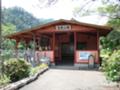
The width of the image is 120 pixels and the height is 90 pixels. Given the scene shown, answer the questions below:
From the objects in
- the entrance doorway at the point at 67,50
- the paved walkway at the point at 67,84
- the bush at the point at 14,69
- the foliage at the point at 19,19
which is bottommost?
the paved walkway at the point at 67,84

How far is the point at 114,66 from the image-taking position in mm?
11148

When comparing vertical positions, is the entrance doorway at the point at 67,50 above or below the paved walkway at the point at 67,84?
above

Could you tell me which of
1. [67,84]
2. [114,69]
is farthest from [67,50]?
[114,69]

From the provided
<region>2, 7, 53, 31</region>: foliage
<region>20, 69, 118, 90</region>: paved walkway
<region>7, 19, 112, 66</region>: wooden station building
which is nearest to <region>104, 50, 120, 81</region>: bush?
<region>20, 69, 118, 90</region>: paved walkway

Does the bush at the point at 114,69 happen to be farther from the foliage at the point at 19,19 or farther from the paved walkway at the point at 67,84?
the foliage at the point at 19,19

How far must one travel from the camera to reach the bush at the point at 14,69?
44.8ft

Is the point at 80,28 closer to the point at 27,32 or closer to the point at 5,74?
the point at 27,32

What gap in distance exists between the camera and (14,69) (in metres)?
13.8

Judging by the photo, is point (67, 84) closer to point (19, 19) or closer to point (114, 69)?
point (114, 69)

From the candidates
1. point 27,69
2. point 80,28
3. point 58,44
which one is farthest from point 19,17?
point 27,69

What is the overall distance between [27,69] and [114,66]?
5.06 meters

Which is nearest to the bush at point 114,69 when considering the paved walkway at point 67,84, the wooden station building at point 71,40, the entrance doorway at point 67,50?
the paved walkway at point 67,84

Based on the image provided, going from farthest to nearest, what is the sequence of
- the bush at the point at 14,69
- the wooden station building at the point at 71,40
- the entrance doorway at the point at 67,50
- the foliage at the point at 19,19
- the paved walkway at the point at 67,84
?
the foliage at the point at 19,19 < the entrance doorway at the point at 67,50 < the wooden station building at the point at 71,40 < the bush at the point at 14,69 < the paved walkway at the point at 67,84

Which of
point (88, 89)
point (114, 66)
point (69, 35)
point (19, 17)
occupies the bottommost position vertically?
point (88, 89)
